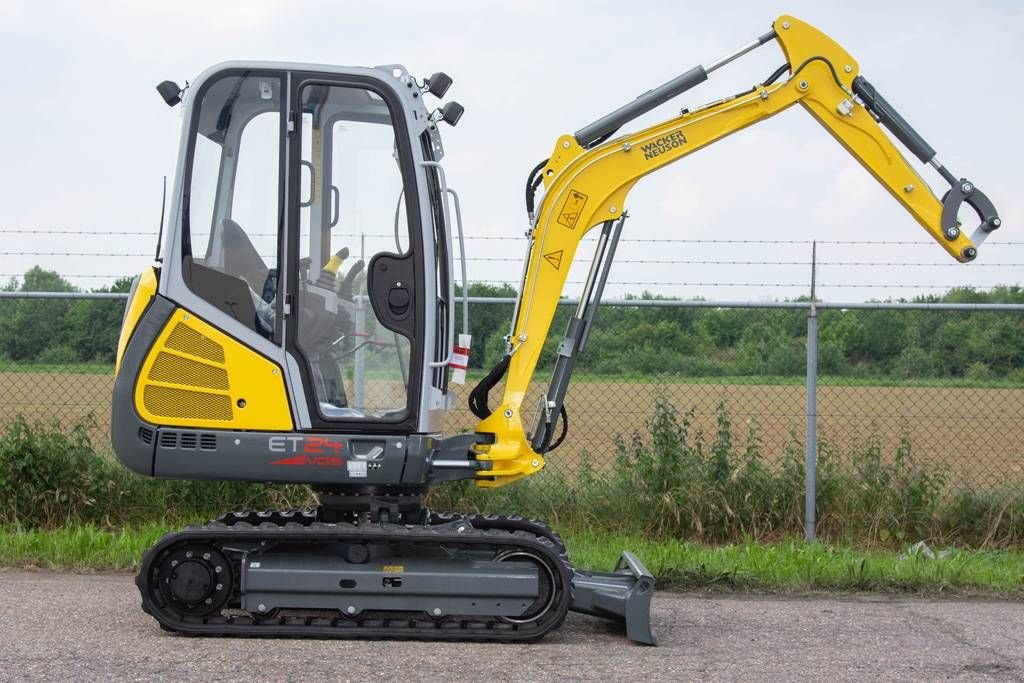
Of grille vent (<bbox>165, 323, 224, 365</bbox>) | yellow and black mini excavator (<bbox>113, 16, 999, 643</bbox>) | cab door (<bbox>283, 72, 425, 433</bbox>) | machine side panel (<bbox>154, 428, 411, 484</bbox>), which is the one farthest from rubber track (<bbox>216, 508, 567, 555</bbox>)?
grille vent (<bbox>165, 323, 224, 365</bbox>)

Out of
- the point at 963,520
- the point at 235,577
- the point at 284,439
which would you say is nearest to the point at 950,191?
the point at 963,520

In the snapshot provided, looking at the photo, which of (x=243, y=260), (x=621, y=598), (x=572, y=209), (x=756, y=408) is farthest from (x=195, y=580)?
(x=756, y=408)

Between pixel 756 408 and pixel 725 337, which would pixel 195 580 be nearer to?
pixel 725 337

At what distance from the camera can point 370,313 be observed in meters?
6.85

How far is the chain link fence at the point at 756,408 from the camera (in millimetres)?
9938

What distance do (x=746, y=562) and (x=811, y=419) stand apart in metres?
1.67

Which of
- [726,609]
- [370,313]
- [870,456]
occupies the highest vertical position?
[370,313]

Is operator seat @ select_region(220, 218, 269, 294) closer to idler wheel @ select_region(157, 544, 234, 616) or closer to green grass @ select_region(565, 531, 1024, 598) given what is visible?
idler wheel @ select_region(157, 544, 234, 616)

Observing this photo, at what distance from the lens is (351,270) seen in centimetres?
682

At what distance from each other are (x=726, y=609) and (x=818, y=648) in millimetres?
1162

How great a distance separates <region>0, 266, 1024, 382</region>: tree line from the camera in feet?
35.0

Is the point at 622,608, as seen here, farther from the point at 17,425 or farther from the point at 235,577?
the point at 17,425

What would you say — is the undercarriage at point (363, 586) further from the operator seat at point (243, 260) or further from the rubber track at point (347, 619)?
the operator seat at point (243, 260)

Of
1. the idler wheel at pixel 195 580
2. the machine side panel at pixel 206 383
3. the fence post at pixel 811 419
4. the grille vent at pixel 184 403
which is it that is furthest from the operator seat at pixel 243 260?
the fence post at pixel 811 419
